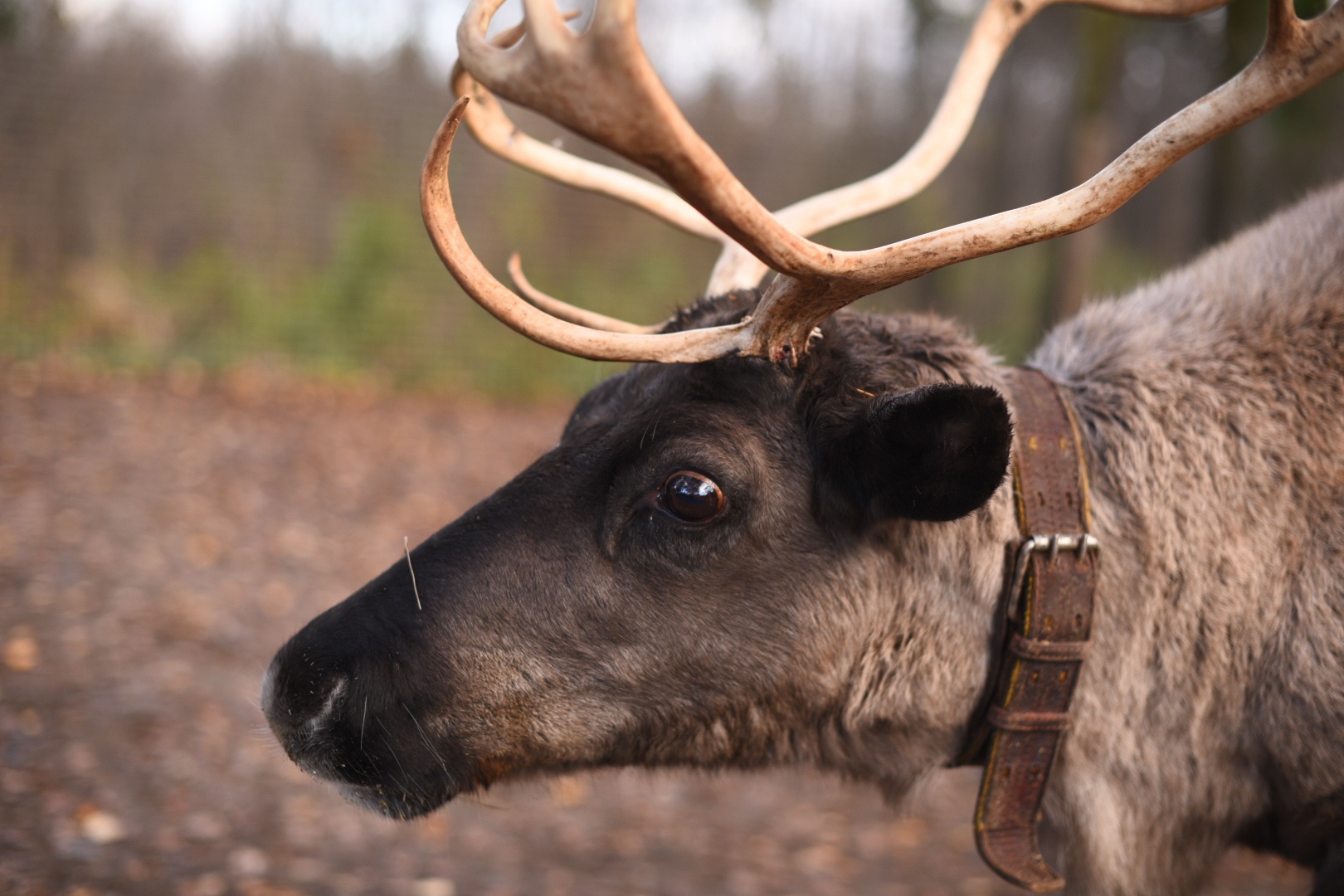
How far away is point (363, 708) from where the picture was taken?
238 cm

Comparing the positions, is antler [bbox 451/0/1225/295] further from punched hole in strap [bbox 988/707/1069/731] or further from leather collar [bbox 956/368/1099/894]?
punched hole in strap [bbox 988/707/1069/731]

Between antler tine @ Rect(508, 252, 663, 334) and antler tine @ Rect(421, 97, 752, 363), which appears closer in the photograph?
antler tine @ Rect(421, 97, 752, 363)

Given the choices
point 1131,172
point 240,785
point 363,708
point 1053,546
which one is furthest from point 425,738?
point 240,785

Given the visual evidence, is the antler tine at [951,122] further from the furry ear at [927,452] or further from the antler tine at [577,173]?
the furry ear at [927,452]

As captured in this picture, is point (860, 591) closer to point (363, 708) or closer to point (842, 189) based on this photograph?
point (363, 708)

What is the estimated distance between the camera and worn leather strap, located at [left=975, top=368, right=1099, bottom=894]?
96.0 inches

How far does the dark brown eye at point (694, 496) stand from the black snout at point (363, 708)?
0.70m

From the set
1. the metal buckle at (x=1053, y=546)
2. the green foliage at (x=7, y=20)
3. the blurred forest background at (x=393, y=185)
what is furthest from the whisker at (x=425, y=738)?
the green foliage at (x=7, y=20)

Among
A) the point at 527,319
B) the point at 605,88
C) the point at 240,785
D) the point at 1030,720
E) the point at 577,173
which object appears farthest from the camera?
the point at 240,785

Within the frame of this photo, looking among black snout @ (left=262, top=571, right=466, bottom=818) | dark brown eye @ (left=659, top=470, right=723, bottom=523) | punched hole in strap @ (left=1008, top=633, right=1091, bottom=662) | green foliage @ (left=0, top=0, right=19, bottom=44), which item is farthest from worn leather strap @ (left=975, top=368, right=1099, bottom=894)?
green foliage @ (left=0, top=0, right=19, bottom=44)

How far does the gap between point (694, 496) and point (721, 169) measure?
0.81m

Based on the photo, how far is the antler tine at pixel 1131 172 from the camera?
219 centimetres

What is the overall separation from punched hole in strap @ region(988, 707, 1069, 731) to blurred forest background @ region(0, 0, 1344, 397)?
8.12 metres

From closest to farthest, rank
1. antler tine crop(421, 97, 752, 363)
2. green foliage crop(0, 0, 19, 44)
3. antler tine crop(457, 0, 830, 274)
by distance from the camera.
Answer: antler tine crop(457, 0, 830, 274) < antler tine crop(421, 97, 752, 363) < green foliage crop(0, 0, 19, 44)
